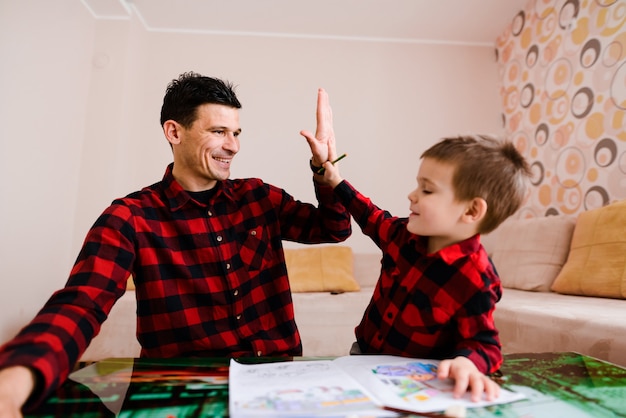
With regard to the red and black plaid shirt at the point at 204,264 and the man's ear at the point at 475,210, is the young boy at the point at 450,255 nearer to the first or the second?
the man's ear at the point at 475,210

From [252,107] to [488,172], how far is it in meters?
2.88

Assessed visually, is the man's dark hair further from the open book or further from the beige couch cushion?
the beige couch cushion

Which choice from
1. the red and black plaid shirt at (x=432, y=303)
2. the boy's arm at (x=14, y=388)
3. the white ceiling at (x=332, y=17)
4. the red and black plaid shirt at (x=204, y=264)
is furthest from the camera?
the white ceiling at (x=332, y=17)

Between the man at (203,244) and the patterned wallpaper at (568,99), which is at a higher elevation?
the patterned wallpaper at (568,99)

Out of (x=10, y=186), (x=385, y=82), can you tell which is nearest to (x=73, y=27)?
(x=10, y=186)

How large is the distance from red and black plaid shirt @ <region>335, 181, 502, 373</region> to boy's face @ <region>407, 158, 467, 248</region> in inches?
1.7

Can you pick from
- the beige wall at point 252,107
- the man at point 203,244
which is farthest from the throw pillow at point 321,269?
the man at point 203,244

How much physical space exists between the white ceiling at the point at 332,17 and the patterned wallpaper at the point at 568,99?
→ 0.31 meters

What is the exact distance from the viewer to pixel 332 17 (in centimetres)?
337

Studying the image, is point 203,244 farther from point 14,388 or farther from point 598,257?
point 598,257

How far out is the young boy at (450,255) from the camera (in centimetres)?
83

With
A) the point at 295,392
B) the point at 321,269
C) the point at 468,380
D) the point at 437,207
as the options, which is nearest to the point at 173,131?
the point at 437,207

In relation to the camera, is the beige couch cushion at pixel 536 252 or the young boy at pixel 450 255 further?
the beige couch cushion at pixel 536 252

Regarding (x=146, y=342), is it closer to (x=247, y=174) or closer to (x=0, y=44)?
(x=0, y=44)
